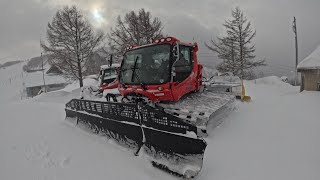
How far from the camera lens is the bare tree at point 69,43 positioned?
2491 centimetres

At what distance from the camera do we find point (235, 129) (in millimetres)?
6680

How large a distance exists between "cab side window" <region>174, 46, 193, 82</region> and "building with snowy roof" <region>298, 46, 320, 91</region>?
30.4 feet

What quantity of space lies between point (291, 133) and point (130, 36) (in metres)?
22.8

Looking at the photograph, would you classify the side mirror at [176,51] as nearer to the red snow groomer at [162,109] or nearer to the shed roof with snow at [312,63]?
the red snow groomer at [162,109]

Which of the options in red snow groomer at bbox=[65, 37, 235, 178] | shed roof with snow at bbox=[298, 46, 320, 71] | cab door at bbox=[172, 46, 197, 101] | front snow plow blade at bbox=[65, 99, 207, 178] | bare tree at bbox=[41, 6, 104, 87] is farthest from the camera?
bare tree at bbox=[41, 6, 104, 87]

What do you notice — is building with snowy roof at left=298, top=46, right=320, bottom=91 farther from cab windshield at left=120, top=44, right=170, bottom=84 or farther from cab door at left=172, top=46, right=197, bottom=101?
cab windshield at left=120, top=44, right=170, bottom=84

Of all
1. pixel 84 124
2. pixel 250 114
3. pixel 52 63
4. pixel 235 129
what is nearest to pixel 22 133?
pixel 84 124

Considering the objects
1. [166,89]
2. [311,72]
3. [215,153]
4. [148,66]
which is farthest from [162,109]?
[311,72]

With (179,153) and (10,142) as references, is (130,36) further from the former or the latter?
(179,153)

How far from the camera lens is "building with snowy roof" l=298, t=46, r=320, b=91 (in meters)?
13.5

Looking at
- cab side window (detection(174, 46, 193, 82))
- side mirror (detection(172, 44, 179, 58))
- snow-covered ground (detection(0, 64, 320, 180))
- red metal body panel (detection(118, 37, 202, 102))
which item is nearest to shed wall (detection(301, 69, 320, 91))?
snow-covered ground (detection(0, 64, 320, 180))

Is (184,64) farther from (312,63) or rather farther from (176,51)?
(312,63)

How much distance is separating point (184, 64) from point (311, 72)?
9.86 m

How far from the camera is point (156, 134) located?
484cm
